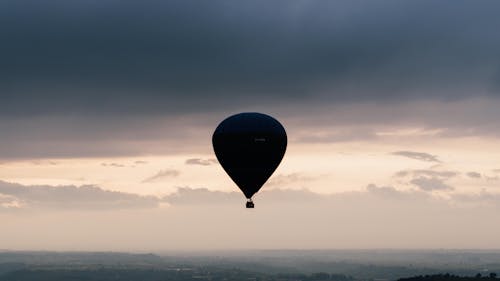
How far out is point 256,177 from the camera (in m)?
132

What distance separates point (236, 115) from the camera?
436 feet

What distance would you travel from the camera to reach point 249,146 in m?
131

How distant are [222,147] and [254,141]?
5712mm

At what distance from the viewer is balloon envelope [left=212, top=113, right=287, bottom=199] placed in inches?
5143

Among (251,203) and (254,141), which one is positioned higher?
(254,141)

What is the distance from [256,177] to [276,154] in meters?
5.38

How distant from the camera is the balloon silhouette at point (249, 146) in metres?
131

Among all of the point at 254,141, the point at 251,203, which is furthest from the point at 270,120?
the point at 251,203

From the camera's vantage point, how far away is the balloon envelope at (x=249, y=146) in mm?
130625

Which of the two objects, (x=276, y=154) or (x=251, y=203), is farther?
(x=276, y=154)

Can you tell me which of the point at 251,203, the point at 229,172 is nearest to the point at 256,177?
the point at 229,172

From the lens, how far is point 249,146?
130625mm

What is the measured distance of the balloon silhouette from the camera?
13062 centimetres

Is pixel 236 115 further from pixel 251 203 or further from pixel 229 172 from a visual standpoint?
pixel 251 203
